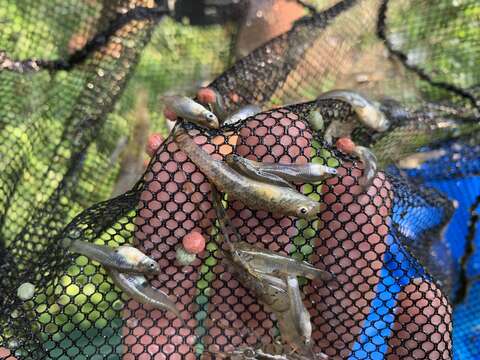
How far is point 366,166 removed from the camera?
6.89 ft

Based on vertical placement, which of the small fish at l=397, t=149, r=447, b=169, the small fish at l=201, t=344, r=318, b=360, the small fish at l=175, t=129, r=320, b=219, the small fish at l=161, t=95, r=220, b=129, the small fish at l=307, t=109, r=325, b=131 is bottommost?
the small fish at l=201, t=344, r=318, b=360

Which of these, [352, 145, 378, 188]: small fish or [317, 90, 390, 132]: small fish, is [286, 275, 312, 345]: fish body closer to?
[352, 145, 378, 188]: small fish

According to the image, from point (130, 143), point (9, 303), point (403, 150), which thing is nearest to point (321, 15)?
point (403, 150)

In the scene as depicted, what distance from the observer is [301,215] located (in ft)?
6.28

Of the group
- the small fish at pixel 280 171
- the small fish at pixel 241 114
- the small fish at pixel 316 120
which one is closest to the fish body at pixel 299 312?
the small fish at pixel 280 171

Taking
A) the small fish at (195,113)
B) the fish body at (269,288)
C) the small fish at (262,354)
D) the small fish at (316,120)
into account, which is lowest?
the small fish at (262,354)

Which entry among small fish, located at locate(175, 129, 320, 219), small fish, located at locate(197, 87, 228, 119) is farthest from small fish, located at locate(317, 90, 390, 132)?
small fish, located at locate(175, 129, 320, 219)

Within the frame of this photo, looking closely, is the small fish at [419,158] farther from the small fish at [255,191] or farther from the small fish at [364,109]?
the small fish at [255,191]

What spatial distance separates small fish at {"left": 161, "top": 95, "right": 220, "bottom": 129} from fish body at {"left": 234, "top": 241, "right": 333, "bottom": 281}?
0.50 meters

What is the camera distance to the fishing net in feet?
6.42

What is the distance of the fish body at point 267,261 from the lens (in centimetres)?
193

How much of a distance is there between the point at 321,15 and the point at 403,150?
963 millimetres

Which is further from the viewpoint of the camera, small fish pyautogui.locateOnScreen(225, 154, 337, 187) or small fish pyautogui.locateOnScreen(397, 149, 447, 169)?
small fish pyautogui.locateOnScreen(397, 149, 447, 169)

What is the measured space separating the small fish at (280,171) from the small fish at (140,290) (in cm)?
54
